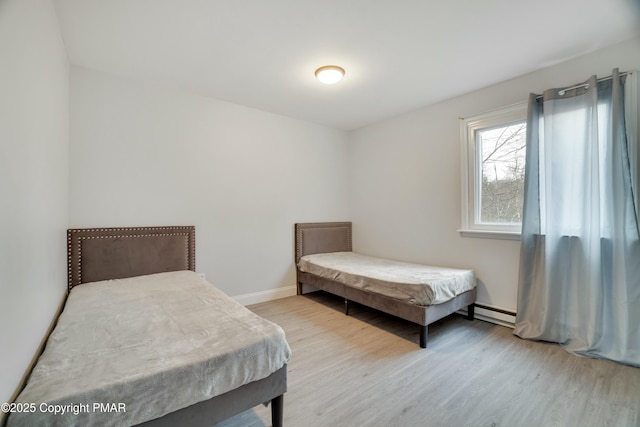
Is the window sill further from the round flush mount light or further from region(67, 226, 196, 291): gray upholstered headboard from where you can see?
region(67, 226, 196, 291): gray upholstered headboard

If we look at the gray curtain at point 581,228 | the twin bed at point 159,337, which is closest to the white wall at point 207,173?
the twin bed at point 159,337

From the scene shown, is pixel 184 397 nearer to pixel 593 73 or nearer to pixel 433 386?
pixel 433 386

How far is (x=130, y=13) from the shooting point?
1.78 m

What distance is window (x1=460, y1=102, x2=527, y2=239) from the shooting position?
8.85 ft

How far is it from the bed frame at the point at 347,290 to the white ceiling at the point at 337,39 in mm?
2008

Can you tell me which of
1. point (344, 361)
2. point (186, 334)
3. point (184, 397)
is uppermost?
point (186, 334)

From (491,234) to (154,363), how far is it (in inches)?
120

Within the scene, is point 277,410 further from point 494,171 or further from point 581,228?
point 494,171

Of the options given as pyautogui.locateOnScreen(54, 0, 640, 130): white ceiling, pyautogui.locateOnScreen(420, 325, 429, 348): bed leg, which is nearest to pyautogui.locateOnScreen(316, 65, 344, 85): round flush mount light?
pyautogui.locateOnScreen(54, 0, 640, 130): white ceiling

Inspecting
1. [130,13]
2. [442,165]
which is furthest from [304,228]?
[130,13]

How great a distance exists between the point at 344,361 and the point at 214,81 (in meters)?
2.91

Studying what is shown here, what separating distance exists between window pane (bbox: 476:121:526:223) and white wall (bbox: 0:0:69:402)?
3568 millimetres

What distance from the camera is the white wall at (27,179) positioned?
0.97 m

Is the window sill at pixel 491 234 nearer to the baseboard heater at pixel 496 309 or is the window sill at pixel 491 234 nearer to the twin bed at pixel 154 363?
the baseboard heater at pixel 496 309
